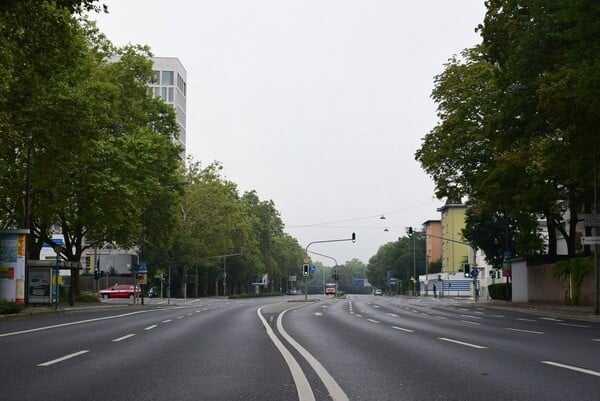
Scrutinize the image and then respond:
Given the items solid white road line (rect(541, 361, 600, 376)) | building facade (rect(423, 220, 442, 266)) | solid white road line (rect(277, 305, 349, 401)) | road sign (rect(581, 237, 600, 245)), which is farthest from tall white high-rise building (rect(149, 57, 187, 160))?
solid white road line (rect(541, 361, 600, 376))

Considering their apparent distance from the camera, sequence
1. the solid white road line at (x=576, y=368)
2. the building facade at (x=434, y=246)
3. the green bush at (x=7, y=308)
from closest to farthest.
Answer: the solid white road line at (x=576, y=368), the green bush at (x=7, y=308), the building facade at (x=434, y=246)

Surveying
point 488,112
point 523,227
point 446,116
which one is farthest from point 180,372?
point 523,227

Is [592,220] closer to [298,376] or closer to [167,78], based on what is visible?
[298,376]

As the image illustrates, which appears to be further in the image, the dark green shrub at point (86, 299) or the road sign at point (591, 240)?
the dark green shrub at point (86, 299)

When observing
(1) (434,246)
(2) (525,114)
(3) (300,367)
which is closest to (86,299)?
(2) (525,114)

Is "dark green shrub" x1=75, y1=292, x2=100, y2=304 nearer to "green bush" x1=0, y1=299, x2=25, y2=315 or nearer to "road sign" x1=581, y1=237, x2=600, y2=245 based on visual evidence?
"green bush" x1=0, y1=299, x2=25, y2=315

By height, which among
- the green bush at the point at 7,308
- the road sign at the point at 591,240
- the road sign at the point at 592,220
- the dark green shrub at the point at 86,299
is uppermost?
the road sign at the point at 592,220

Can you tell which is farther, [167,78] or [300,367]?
[167,78]

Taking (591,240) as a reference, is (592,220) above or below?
above

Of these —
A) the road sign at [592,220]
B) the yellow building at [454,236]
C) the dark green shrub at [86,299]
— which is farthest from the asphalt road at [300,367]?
the yellow building at [454,236]

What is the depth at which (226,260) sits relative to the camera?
103750mm

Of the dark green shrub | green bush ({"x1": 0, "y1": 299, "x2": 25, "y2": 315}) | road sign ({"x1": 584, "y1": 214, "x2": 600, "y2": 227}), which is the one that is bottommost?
the dark green shrub

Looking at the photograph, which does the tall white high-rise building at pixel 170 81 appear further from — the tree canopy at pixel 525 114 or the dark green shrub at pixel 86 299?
the tree canopy at pixel 525 114

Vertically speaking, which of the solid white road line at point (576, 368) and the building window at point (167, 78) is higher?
the building window at point (167, 78)
